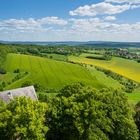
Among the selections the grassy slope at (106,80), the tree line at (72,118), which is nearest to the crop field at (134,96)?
the grassy slope at (106,80)

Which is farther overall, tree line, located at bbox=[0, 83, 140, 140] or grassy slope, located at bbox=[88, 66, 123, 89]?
grassy slope, located at bbox=[88, 66, 123, 89]

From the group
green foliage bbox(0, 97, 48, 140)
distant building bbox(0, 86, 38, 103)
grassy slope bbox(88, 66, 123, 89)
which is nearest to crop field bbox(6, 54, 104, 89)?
grassy slope bbox(88, 66, 123, 89)

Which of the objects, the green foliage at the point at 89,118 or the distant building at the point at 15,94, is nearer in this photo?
the green foliage at the point at 89,118

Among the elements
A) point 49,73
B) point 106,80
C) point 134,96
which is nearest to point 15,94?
point 134,96

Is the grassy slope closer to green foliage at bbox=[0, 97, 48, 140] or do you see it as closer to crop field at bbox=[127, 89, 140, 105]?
crop field at bbox=[127, 89, 140, 105]

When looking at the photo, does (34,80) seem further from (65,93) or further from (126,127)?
(126,127)

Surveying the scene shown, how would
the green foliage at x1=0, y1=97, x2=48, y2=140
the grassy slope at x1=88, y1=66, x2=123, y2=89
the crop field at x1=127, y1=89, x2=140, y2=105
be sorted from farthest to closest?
the grassy slope at x1=88, y1=66, x2=123, y2=89 < the crop field at x1=127, y1=89, x2=140, y2=105 < the green foliage at x1=0, y1=97, x2=48, y2=140

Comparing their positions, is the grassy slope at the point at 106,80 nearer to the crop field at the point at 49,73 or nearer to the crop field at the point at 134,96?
the crop field at the point at 49,73
